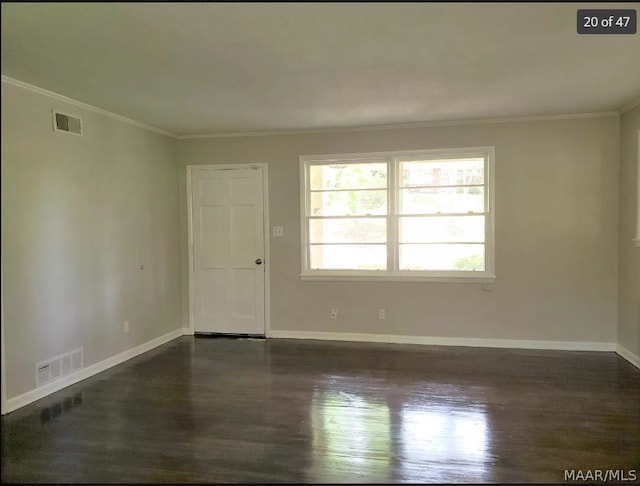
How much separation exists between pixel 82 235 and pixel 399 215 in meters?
3.26

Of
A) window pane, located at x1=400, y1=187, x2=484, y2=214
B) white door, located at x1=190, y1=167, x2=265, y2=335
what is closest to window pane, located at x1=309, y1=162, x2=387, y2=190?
window pane, located at x1=400, y1=187, x2=484, y2=214

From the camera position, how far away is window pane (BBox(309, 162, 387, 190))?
539cm

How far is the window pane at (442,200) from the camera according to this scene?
5156 mm

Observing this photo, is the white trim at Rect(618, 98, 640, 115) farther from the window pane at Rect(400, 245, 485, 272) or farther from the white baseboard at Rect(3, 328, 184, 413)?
the white baseboard at Rect(3, 328, 184, 413)

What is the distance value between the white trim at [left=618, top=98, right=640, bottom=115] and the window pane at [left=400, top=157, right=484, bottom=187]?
1.37 metres

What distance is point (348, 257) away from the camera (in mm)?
5508

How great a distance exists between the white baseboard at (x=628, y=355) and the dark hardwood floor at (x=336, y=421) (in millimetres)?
75

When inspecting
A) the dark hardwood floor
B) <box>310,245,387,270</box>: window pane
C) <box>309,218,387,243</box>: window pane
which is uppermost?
<box>309,218,387,243</box>: window pane

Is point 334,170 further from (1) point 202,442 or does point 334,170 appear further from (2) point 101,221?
(1) point 202,442

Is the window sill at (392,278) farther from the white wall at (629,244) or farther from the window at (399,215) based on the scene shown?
the white wall at (629,244)

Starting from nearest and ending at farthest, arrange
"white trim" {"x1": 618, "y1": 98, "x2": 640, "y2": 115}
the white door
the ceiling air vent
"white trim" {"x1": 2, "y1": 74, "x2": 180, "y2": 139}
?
"white trim" {"x1": 2, "y1": 74, "x2": 180, "y2": 139} → the ceiling air vent → "white trim" {"x1": 618, "y1": 98, "x2": 640, "y2": 115} → the white door

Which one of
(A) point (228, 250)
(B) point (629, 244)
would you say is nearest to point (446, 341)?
(B) point (629, 244)

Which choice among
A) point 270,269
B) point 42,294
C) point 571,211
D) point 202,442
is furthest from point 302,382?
point 571,211

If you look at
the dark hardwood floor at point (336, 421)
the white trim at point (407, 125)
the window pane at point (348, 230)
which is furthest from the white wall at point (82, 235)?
the window pane at point (348, 230)
